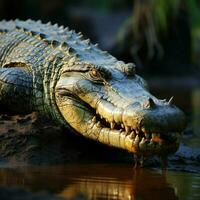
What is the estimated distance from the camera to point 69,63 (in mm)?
5746

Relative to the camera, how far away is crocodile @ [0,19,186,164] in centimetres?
460

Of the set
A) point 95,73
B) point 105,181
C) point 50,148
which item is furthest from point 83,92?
point 105,181

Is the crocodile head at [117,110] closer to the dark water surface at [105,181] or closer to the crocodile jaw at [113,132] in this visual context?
the crocodile jaw at [113,132]

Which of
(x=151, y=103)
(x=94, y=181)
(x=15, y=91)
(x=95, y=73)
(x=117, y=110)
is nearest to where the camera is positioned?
(x=94, y=181)

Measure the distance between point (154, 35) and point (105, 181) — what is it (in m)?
11.3

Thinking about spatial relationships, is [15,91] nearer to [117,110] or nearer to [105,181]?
[117,110]

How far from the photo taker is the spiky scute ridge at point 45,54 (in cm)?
579

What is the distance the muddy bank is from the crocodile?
158 millimetres

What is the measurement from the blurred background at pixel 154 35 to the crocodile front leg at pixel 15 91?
569 centimetres

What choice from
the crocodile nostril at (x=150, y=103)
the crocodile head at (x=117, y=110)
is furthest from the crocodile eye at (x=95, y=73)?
the crocodile nostril at (x=150, y=103)

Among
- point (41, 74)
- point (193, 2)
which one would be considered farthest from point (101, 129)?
point (193, 2)

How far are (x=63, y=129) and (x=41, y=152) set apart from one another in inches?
14.8

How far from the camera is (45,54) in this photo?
6.10 meters

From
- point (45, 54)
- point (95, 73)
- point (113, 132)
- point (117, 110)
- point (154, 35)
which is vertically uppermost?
point (154, 35)
